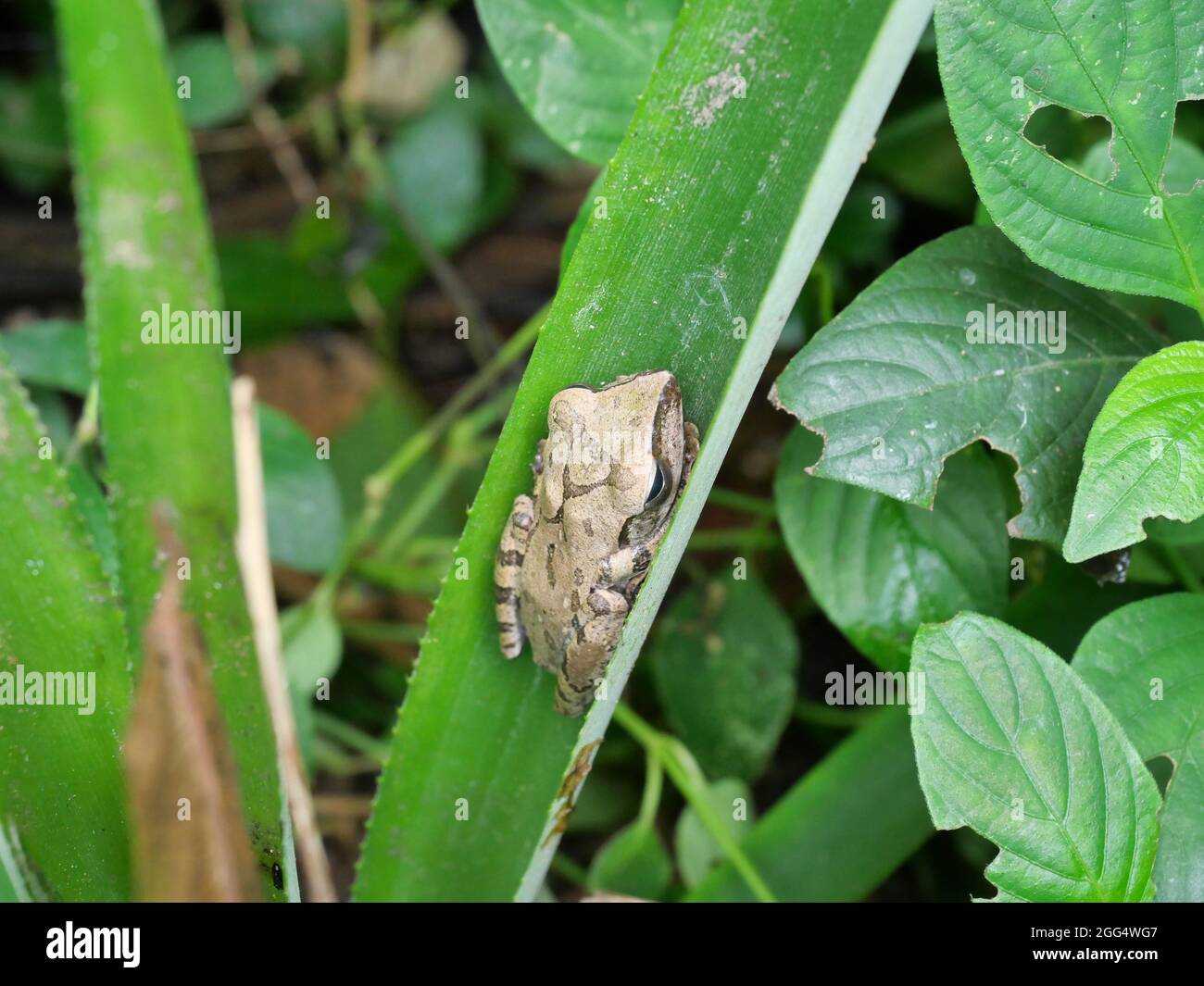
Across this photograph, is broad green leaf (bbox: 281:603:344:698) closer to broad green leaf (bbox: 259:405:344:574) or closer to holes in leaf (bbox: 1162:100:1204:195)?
broad green leaf (bbox: 259:405:344:574)

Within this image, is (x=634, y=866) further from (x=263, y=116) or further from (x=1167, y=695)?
(x=263, y=116)

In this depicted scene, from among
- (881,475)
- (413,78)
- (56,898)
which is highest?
(413,78)

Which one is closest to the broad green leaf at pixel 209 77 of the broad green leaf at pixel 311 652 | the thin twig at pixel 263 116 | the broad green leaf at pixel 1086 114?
the thin twig at pixel 263 116

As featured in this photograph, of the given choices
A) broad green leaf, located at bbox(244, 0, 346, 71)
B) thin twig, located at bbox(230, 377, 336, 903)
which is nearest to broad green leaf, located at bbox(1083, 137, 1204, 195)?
thin twig, located at bbox(230, 377, 336, 903)

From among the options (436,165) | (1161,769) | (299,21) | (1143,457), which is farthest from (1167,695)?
(299,21)

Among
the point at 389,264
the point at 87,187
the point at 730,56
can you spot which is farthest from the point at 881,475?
the point at 389,264

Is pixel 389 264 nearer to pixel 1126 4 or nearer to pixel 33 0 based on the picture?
pixel 33 0
